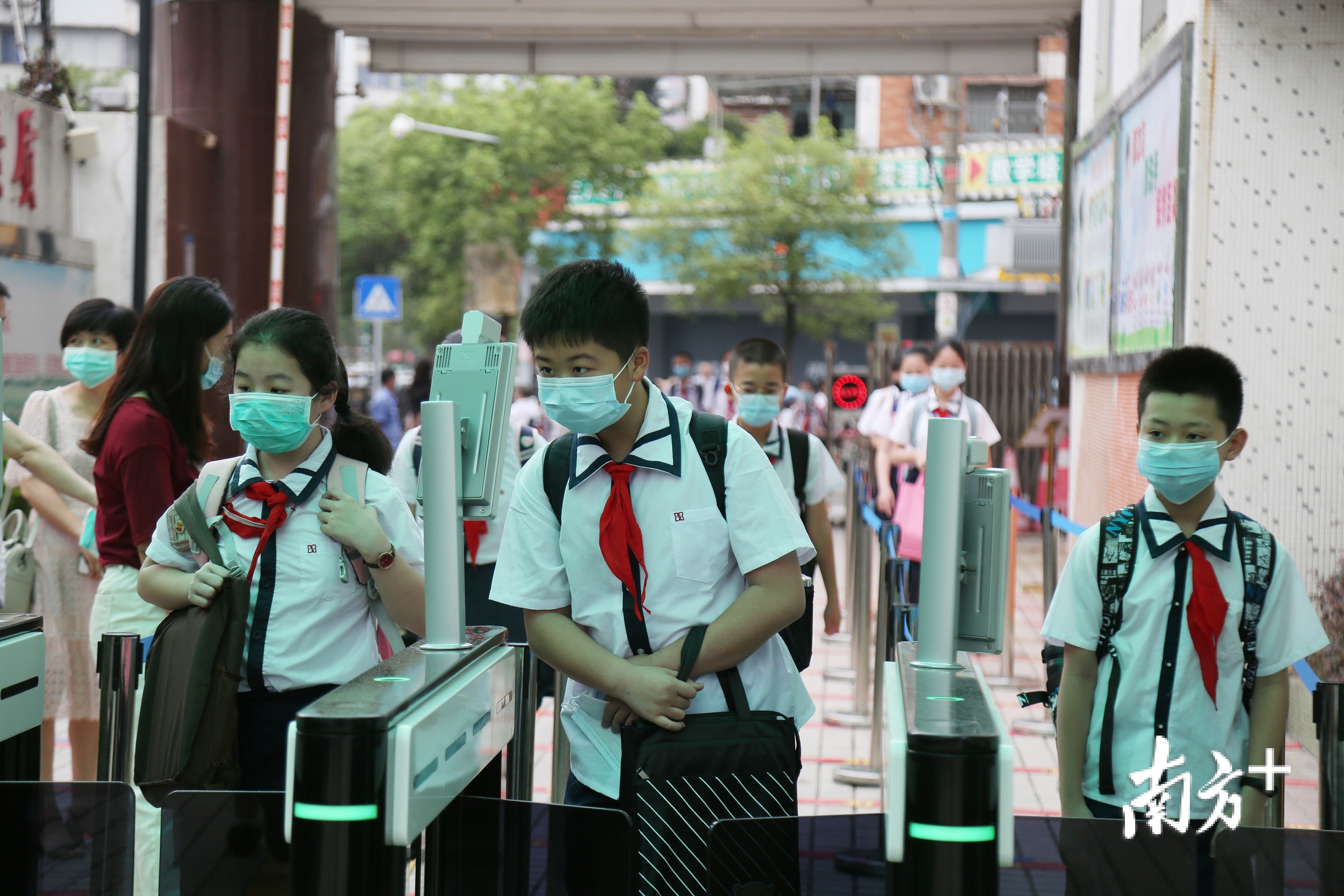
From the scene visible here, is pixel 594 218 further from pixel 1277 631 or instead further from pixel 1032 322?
pixel 1277 631

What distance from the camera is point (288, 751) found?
186 cm

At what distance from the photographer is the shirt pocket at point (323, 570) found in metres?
2.85

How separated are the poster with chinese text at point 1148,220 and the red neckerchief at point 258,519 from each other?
186 inches

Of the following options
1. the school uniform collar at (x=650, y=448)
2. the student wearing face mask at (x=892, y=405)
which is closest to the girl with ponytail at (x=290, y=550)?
the school uniform collar at (x=650, y=448)

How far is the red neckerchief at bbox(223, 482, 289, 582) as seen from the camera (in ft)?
9.30

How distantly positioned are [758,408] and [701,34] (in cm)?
601

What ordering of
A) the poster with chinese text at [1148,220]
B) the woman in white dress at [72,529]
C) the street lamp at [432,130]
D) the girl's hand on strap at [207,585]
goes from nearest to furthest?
the girl's hand on strap at [207,585]
the woman in white dress at [72,529]
the poster with chinese text at [1148,220]
the street lamp at [432,130]

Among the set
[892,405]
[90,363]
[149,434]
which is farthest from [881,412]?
[149,434]

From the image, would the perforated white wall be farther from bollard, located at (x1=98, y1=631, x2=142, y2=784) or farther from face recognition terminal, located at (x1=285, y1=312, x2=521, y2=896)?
bollard, located at (x1=98, y1=631, x2=142, y2=784)

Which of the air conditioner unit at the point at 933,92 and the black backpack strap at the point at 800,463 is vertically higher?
the air conditioner unit at the point at 933,92

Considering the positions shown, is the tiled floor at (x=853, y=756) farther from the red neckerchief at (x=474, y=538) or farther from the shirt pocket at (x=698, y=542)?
the shirt pocket at (x=698, y=542)

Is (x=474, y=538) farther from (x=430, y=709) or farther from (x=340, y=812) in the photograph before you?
(x=340, y=812)

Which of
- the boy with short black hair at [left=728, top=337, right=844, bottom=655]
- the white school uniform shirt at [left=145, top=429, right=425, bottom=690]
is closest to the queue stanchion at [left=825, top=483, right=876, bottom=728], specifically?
the boy with short black hair at [left=728, top=337, right=844, bottom=655]

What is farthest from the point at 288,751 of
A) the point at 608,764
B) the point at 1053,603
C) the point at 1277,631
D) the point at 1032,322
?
the point at 1032,322
